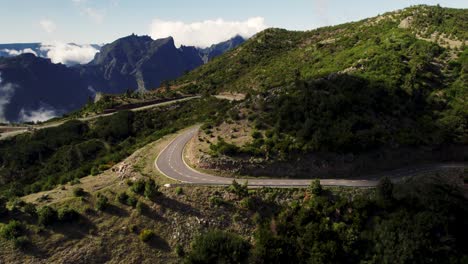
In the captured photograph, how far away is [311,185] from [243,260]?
14.0 metres

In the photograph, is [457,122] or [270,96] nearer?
[457,122]

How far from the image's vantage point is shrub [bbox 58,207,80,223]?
43688 mm

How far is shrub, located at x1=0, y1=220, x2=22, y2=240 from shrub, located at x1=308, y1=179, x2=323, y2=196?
37.8 m

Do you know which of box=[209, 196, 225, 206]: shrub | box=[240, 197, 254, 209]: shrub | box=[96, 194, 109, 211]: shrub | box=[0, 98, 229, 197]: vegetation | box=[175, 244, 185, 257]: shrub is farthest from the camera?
box=[0, 98, 229, 197]: vegetation

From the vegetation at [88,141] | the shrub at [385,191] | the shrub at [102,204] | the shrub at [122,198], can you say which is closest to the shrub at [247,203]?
the shrub at [385,191]

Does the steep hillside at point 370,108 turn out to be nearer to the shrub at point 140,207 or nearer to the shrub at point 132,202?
the shrub at point 140,207

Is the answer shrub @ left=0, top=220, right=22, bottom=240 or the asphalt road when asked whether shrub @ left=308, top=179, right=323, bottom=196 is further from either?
shrub @ left=0, top=220, right=22, bottom=240

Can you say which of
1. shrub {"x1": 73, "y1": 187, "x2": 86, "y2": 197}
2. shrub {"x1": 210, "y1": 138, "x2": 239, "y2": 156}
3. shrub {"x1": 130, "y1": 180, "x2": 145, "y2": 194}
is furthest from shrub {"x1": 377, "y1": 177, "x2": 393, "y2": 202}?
shrub {"x1": 73, "y1": 187, "x2": 86, "y2": 197}

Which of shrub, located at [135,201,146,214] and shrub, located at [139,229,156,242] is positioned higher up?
shrub, located at [135,201,146,214]

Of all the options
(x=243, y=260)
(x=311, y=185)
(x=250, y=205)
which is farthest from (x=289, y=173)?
(x=243, y=260)

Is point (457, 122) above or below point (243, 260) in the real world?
above

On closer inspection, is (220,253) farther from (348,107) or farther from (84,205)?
(348,107)

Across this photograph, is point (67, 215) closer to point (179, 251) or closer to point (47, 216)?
point (47, 216)

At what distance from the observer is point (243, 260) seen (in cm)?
3897
